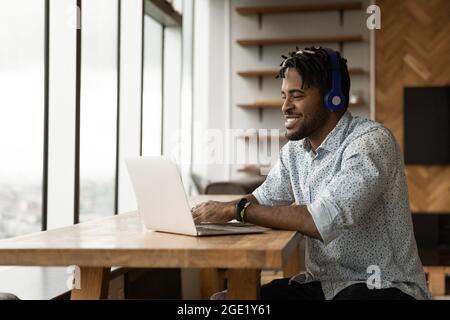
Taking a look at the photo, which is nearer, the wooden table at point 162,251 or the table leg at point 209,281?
the wooden table at point 162,251

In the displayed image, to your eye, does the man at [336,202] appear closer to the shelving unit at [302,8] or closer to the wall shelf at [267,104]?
the wall shelf at [267,104]

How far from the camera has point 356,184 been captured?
177 centimetres

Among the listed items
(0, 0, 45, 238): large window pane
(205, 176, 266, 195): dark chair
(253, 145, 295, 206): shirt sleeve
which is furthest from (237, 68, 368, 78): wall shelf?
(253, 145, 295, 206): shirt sleeve

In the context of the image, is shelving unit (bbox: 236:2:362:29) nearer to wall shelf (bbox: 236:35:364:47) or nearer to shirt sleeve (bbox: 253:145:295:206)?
wall shelf (bbox: 236:35:364:47)

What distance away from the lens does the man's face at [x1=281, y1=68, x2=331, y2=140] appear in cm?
207

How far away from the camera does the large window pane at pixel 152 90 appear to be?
509cm

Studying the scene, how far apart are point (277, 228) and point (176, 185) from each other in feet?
1.00

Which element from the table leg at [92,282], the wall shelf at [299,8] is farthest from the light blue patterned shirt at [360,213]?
the wall shelf at [299,8]

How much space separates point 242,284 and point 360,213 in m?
0.38

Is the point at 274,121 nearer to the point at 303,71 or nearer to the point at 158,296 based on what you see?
the point at 158,296

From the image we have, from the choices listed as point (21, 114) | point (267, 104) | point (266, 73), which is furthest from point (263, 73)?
point (21, 114)

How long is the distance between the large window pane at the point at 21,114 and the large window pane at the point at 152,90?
1.78 meters

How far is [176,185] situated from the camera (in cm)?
165

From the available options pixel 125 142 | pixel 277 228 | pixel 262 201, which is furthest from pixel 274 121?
pixel 277 228
